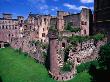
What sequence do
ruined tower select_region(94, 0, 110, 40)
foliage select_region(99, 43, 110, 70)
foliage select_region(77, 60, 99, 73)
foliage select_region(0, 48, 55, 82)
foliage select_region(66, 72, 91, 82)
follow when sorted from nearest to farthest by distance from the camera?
foliage select_region(99, 43, 110, 70) < foliage select_region(66, 72, 91, 82) < foliage select_region(77, 60, 99, 73) < foliage select_region(0, 48, 55, 82) < ruined tower select_region(94, 0, 110, 40)

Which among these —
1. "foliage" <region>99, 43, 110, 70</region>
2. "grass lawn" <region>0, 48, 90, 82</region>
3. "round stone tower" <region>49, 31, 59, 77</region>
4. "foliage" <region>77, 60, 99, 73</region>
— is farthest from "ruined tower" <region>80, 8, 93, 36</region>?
"foliage" <region>99, 43, 110, 70</region>

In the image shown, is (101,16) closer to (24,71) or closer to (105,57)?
(105,57)

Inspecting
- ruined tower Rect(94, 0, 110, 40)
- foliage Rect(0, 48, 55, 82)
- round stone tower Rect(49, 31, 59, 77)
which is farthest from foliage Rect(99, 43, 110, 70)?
ruined tower Rect(94, 0, 110, 40)

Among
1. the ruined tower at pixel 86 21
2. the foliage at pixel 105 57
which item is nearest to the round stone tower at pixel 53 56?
the foliage at pixel 105 57

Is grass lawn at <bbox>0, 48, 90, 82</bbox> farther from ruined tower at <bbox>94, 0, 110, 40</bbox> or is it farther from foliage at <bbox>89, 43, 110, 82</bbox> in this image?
ruined tower at <bbox>94, 0, 110, 40</bbox>

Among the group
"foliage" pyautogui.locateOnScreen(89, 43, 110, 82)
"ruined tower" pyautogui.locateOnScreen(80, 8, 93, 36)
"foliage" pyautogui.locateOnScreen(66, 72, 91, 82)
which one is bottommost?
"foliage" pyautogui.locateOnScreen(66, 72, 91, 82)

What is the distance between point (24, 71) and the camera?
37000 millimetres

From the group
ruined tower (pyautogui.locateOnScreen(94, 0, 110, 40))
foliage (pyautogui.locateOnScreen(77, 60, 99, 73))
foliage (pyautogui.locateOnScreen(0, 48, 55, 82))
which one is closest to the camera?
foliage (pyautogui.locateOnScreen(77, 60, 99, 73))

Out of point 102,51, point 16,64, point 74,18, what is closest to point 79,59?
point 102,51

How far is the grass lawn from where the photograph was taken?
33219mm

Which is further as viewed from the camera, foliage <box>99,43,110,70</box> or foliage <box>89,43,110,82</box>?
foliage <box>89,43,110,82</box>

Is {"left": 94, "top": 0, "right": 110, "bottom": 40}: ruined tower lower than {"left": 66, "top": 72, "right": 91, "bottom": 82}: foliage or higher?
higher

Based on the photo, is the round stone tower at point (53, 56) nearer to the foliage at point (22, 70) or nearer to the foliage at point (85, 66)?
the foliage at point (22, 70)

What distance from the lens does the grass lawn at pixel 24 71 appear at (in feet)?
109
